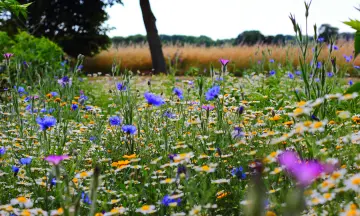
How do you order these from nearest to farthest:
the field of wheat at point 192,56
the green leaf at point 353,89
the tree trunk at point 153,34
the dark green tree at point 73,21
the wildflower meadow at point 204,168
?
the wildflower meadow at point 204,168
the green leaf at point 353,89
the tree trunk at point 153,34
the field of wheat at point 192,56
the dark green tree at point 73,21

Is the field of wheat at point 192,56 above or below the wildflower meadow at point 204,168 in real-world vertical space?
below

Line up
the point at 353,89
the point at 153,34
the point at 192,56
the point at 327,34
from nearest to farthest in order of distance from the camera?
the point at 353,89, the point at 327,34, the point at 153,34, the point at 192,56

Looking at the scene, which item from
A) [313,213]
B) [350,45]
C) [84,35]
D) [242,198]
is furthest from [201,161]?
[84,35]

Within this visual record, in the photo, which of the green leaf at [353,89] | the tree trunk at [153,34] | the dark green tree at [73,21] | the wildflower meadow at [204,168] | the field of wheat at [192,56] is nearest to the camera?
the wildflower meadow at [204,168]

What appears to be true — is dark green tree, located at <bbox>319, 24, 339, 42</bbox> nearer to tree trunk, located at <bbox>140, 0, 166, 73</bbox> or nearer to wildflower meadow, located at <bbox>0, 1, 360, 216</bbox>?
wildflower meadow, located at <bbox>0, 1, 360, 216</bbox>

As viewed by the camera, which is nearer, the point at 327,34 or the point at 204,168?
the point at 204,168

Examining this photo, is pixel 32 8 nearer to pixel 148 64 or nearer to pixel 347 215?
pixel 148 64

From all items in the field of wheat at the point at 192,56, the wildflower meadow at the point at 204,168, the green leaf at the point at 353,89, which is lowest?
the field of wheat at the point at 192,56

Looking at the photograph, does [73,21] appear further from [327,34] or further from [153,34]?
[327,34]

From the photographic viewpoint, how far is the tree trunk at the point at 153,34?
17.0m

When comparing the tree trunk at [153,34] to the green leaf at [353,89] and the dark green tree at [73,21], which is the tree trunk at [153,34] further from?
the green leaf at [353,89]

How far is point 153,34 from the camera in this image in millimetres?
17172

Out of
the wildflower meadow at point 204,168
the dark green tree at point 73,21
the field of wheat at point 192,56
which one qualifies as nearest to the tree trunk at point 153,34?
the field of wheat at point 192,56

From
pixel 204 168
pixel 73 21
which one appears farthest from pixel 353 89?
pixel 73 21
